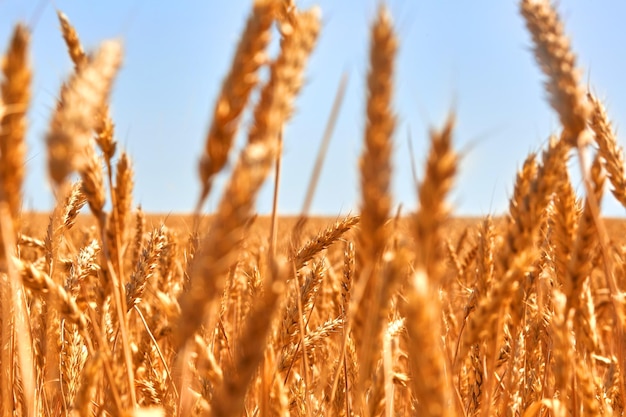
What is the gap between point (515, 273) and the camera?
1168 millimetres

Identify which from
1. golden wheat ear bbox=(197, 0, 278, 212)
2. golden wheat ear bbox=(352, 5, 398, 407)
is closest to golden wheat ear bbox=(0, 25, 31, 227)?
golden wheat ear bbox=(197, 0, 278, 212)

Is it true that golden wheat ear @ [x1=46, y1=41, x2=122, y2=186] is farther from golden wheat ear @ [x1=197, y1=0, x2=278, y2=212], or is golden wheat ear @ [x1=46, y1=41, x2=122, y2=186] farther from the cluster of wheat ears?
golden wheat ear @ [x1=197, y1=0, x2=278, y2=212]

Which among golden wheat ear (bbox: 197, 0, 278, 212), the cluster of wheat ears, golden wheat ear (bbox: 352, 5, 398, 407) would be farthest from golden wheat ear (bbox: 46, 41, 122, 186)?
golden wheat ear (bbox: 352, 5, 398, 407)

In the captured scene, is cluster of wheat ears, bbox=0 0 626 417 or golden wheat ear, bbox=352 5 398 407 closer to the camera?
cluster of wheat ears, bbox=0 0 626 417

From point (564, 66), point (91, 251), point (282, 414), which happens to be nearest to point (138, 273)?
point (91, 251)

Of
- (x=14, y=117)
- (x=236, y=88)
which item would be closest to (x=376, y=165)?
(x=236, y=88)

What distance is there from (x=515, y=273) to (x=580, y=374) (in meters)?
0.46

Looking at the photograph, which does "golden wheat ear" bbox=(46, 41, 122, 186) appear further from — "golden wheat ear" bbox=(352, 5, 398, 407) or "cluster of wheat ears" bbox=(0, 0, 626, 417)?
"golden wheat ear" bbox=(352, 5, 398, 407)

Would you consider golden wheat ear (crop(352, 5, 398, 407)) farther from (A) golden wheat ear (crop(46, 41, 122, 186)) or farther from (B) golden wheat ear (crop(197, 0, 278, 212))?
(A) golden wheat ear (crop(46, 41, 122, 186))

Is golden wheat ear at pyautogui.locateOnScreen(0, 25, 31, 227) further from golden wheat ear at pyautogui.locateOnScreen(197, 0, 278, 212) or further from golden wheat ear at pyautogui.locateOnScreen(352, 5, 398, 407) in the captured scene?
golden wheat ear at pyautogui.locateOnScreen(352, 5, 398, 407)

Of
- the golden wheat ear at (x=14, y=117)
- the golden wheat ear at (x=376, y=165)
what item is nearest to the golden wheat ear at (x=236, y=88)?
the golden wheat ear at (x=376, y=165)

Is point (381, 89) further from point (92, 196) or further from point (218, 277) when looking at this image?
point (92, 196)

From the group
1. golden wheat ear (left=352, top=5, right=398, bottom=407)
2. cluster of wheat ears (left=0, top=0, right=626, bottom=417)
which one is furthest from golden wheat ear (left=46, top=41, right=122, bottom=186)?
golden wheat ear (left=352, top=5, right=398, bottom=407)

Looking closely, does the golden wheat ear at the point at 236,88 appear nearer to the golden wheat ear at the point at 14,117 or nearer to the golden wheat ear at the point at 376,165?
the golden wheat ear at the point at 376,165
